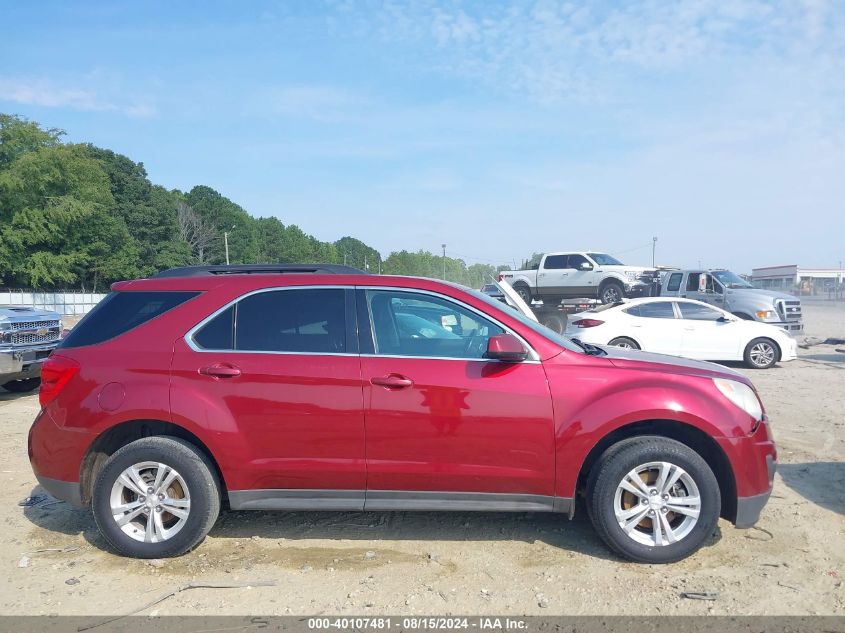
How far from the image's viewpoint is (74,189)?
169 ft

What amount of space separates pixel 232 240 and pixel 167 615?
90.0 metres

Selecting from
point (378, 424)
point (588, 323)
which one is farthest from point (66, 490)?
point (588, 323)

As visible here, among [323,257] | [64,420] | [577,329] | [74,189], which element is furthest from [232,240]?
[64,420]

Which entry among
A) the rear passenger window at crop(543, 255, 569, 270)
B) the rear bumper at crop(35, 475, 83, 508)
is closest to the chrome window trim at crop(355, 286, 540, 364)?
the rear bumper at crop(35, 475, 83, 508)

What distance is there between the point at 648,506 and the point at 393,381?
1.78 m

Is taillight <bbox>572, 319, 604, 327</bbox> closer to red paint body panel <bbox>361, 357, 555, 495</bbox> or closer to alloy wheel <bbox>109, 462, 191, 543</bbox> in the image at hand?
red paint body panel <bbox>361, 357, 555, 495</bbox>

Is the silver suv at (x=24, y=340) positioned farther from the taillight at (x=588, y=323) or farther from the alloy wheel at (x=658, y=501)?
the taillight at (x=588, y=323)

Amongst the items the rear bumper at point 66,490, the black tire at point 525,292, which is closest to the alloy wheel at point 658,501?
the rear bumper at point 66,490

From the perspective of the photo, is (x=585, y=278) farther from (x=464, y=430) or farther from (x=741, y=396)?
(x=464, y=430)

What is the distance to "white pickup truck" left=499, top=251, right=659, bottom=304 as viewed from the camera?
1769cm

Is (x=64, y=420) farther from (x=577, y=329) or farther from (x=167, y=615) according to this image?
(x=577, y=329)

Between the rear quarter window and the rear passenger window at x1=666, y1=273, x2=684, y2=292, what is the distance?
16121 mm

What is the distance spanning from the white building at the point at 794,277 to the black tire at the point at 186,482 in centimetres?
7542

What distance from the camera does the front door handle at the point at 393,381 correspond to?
147 inches
